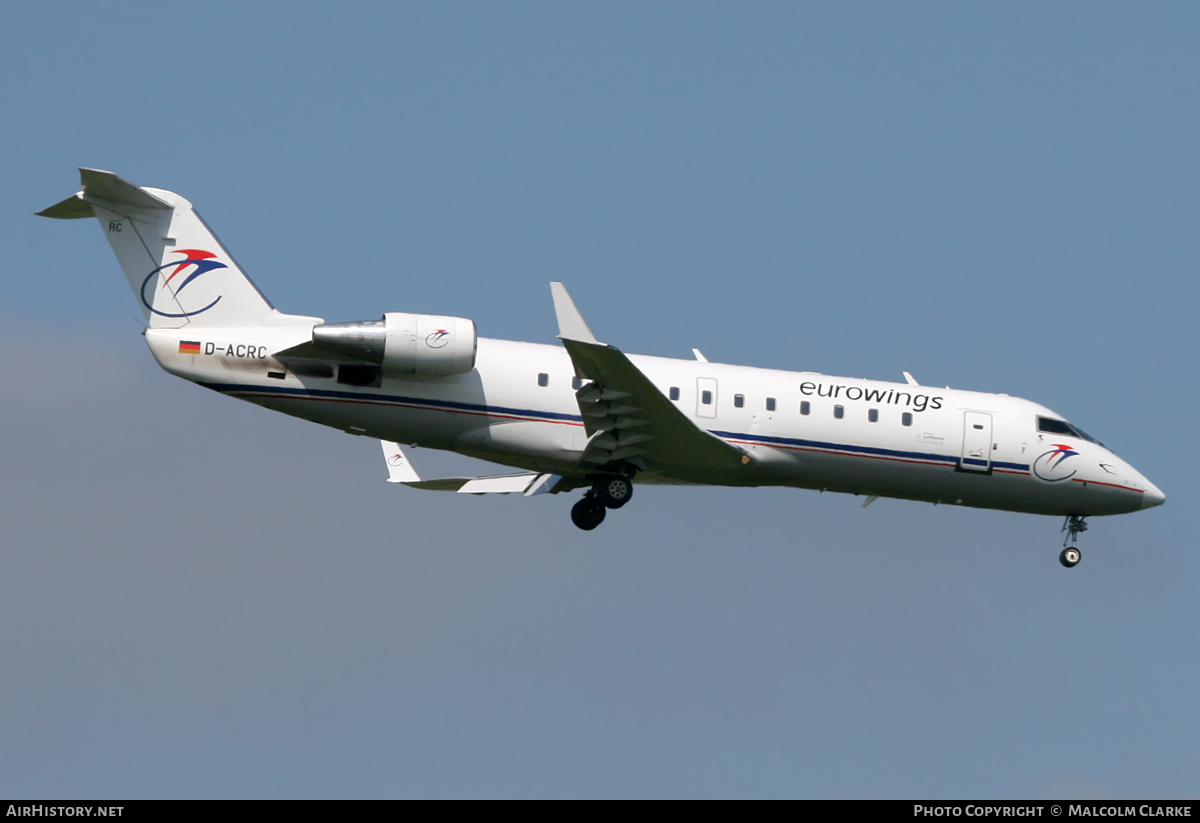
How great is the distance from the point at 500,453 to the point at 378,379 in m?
2.60

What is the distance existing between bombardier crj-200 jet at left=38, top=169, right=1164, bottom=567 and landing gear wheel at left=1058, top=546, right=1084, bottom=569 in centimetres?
77

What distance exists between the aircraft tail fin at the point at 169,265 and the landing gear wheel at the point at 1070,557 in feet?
53.1

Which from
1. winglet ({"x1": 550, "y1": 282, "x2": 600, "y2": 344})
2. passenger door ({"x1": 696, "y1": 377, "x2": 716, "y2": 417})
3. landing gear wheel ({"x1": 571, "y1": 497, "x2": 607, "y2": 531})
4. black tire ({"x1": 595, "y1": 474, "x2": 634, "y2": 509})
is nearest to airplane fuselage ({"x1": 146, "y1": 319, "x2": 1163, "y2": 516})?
passenger door ({"x1": 696, "y1": 377, "x2": 716, "y2": 417})

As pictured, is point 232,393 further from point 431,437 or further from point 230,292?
point 431,437

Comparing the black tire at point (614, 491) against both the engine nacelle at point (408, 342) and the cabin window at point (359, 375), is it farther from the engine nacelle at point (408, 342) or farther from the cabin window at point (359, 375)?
the cabin window at point (359, 375)

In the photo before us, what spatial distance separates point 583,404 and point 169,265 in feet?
25.3

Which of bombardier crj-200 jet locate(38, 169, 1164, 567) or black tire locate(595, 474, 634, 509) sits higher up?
bombardier crj-200 jet locate(38, 169, 1164, 567)

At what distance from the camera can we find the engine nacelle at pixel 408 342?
23.1 m

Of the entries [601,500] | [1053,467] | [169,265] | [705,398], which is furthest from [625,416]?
[1053,467]

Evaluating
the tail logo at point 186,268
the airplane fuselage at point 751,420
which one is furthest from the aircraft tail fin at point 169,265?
the airplane fuselage at point 751,420

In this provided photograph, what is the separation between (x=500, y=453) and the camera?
80.2 ft

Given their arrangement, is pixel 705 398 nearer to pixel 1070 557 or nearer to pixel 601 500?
pixel 601 500

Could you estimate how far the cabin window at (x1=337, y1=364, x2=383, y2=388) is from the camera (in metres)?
23.5

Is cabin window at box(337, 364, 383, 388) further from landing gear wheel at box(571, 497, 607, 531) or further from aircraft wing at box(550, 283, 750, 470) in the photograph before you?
landing gear wheel at box(571, 497, 607, 531)
